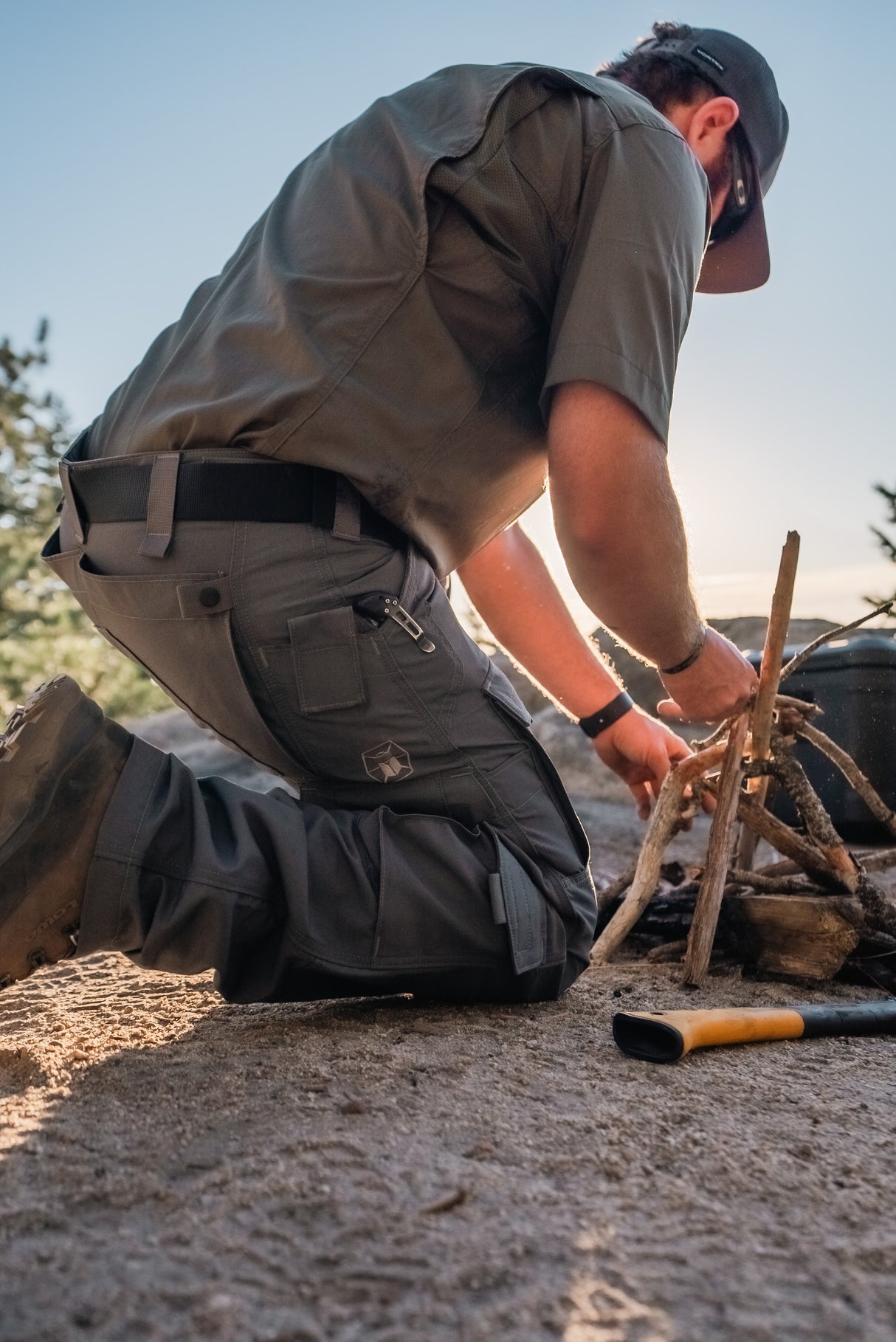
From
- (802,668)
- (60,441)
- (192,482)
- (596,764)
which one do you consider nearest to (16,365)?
(60,441)

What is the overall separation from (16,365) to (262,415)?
30.4 feet

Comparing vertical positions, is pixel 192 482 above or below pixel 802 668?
above

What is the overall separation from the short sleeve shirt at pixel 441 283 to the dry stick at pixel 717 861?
85 cm

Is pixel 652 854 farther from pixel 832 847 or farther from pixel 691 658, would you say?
pixel 691 658

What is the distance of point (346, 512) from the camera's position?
1828mm

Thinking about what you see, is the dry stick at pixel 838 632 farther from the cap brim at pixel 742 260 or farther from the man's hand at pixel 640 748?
the cap brim at pixel 742 260

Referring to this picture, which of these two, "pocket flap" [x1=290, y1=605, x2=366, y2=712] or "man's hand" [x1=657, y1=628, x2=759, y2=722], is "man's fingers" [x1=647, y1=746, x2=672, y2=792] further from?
"pocket flap" [x1=290, y1=605, x2=366, y2=712]

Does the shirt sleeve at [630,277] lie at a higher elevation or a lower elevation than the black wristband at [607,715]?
higher

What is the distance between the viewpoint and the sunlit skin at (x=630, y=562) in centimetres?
173

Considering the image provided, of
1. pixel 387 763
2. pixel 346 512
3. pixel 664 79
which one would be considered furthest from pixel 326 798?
pixel 664 79

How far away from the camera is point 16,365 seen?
32.4 feet

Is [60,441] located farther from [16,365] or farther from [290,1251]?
[290,1251]

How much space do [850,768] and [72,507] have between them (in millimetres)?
1956

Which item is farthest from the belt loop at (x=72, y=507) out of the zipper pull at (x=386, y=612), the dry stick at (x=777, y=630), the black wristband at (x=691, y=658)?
the dry stick at (x=777, y=630)
